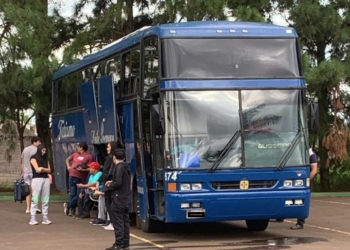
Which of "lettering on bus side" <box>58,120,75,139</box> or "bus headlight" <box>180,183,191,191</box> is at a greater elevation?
"lettering on bus side" <box>58,120,75,139</box>

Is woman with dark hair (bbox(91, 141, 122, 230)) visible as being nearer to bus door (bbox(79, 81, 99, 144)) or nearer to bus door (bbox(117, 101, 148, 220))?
bus door (bbox(117, 101, 148, 220))

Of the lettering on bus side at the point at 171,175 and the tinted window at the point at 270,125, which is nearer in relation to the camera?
the lettering on bus side at the point at 171,175

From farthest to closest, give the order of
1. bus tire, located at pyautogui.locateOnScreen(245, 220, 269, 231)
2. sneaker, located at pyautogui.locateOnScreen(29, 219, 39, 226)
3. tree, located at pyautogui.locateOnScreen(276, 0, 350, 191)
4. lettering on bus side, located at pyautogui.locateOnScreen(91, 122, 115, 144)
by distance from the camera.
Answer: tree, located at pyautogui.locateOnScreen(276, 0, 350, 191), sneaker, located at pyautogui.locateOnScreen(29, 219, 39, 226), lettering on bus side, located at pyautogui.locateOnScreen(91, 122, 115, 144), bus tire, located at pyautogui.locateOnScreen(245, 220, 269, 231)

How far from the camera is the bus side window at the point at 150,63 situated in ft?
43.4

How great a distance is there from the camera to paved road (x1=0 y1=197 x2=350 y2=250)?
497 inches

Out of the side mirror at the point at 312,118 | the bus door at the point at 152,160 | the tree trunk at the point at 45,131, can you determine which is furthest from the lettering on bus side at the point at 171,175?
the tree trunk at the point at 45,131

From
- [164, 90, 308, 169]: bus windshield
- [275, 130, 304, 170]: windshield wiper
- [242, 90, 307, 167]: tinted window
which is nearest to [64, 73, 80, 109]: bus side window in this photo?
[164, 90, 308, 169]: bus windshield

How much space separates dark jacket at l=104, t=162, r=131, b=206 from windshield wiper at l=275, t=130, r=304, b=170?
103 inches

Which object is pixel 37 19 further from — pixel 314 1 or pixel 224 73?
pixel 224 73

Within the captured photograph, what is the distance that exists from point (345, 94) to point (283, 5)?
137 inches

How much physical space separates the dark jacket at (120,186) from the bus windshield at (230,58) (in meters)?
1.94

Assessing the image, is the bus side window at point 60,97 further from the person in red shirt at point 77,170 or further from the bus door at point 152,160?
the bus door at point 152,160

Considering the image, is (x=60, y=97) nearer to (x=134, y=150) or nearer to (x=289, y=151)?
(x=134, y=150)

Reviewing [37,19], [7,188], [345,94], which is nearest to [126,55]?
[37,19]
